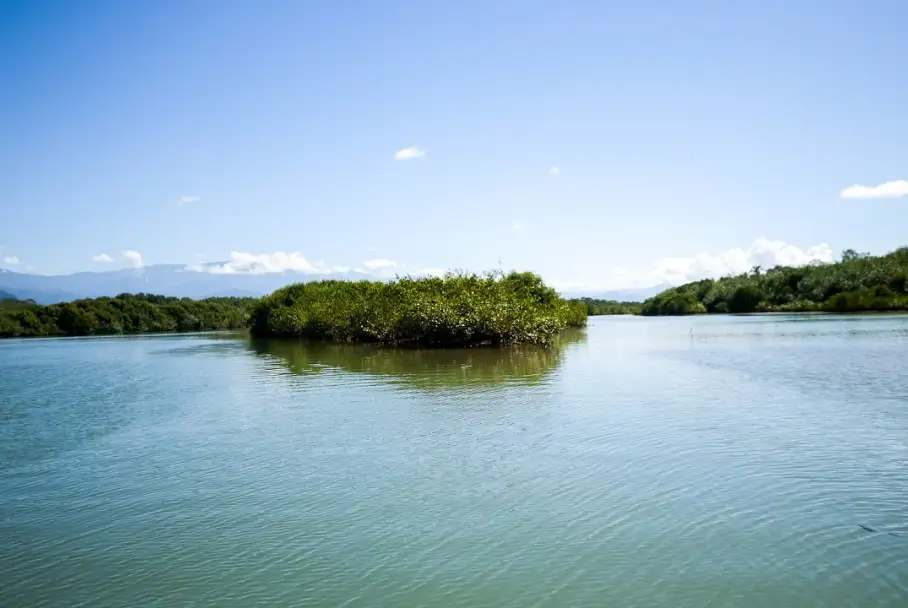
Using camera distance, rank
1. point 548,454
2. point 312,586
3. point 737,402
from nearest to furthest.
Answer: point 312,586 < point 548,454 < point 737,402

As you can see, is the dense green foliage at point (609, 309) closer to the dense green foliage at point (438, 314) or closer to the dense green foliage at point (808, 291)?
the dense green foliage at point (808, 291)

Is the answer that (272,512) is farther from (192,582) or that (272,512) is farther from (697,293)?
(697,293)

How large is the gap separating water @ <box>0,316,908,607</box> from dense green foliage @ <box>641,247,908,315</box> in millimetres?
75109

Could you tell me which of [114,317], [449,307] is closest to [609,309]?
[114,317]

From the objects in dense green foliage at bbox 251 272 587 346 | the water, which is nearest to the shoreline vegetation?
dense green foliage at bbox 251 272 587 346

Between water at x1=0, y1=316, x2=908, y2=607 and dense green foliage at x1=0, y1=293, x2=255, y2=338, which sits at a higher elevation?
dense green foliage at x1=0, y1=293, x2=255, y2=338

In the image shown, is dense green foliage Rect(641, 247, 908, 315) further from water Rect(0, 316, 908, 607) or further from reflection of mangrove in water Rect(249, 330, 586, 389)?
water Rect(0, 316, 908, 607)

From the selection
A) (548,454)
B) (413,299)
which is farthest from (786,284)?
(548,454)

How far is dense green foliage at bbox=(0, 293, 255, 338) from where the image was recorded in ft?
313

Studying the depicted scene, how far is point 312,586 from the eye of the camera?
7.56 meters

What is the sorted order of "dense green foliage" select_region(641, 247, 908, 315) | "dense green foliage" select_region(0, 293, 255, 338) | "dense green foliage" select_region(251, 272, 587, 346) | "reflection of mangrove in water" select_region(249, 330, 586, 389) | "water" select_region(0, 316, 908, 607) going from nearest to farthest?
"water" select_region(0, 316, 908, 607), "reflection of mangrove in water" select_region(249, 330, 586, 389), "dense green foliage" select_region(251, 272, 587, 346), "dense green foliage" select_region(641, 247, 908, 315), "dense green foliage" select_region(0, 293, 255, 338)

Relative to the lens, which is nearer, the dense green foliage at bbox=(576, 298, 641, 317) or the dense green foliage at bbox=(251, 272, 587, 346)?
the dense green foliage at bbox=(251, 272, 587, 346)

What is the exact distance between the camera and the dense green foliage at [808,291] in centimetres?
8619

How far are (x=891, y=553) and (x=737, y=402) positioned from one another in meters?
10.8
